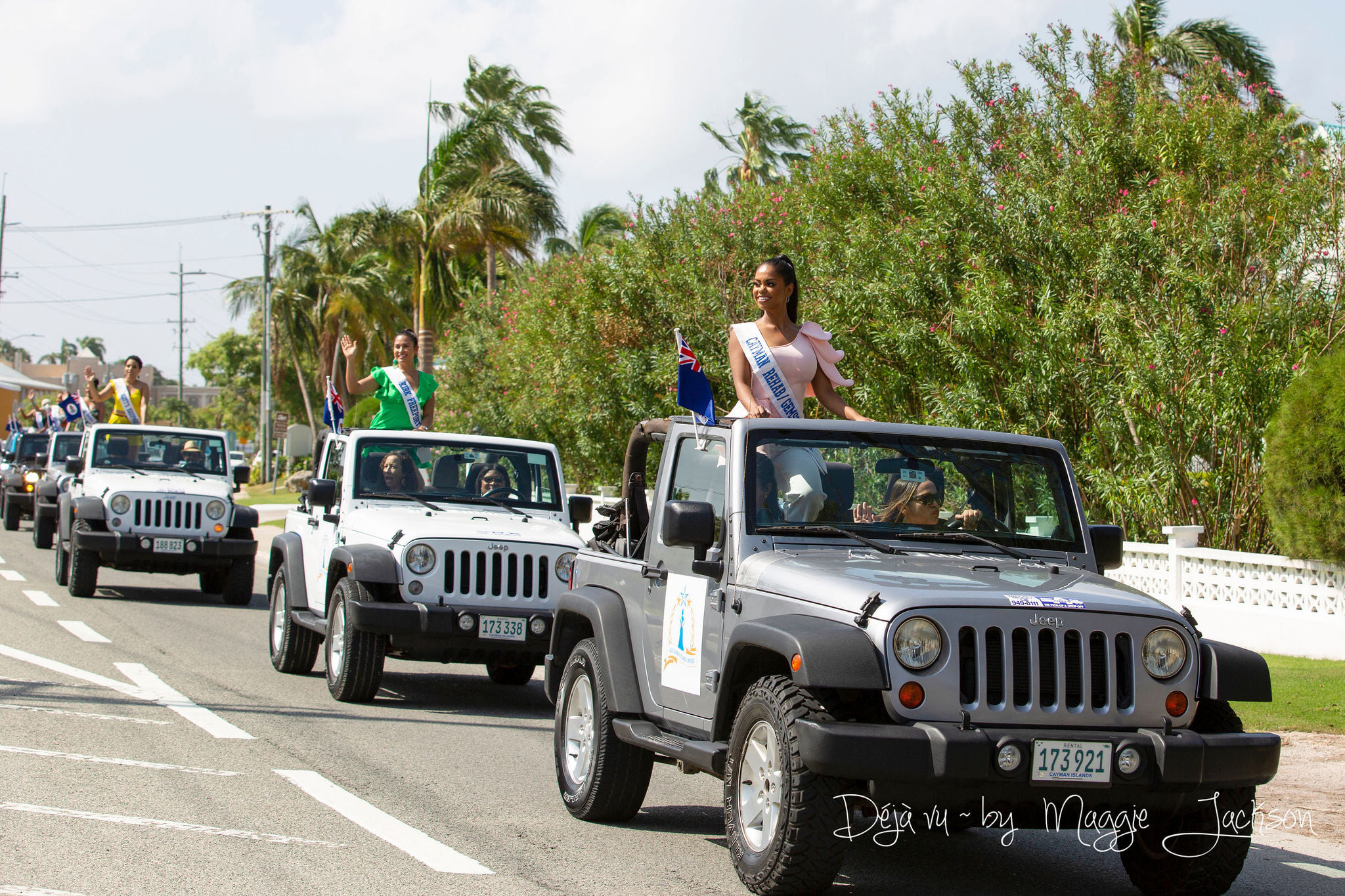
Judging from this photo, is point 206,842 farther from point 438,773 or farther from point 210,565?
point 210,565

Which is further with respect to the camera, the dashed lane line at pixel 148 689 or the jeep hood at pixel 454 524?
the jeep hood at pixel 454 524

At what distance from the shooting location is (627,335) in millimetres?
20812

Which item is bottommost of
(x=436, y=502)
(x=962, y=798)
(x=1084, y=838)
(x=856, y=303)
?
(x=1084, y=838)

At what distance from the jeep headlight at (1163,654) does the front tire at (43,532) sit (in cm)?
2112

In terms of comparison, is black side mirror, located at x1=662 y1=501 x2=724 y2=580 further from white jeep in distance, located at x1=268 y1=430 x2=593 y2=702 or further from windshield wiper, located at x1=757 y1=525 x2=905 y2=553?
white jeep in distance, located at x1=268 y1=430 x2=593 y2=702

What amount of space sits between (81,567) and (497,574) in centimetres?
820

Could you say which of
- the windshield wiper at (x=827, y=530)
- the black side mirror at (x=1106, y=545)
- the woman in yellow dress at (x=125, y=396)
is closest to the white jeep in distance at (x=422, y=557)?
the windshield wiper at (x=827, y=530)

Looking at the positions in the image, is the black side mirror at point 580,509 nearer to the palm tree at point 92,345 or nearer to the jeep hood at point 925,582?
the jeep hood at point 925,582

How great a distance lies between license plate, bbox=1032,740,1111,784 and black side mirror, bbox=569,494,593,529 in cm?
578

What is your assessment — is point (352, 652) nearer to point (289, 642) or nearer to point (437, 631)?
point (437, 631)

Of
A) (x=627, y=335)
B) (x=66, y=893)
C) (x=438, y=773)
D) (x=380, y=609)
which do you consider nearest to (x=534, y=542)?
(x=380, y=609)

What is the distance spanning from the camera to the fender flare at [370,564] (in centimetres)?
927

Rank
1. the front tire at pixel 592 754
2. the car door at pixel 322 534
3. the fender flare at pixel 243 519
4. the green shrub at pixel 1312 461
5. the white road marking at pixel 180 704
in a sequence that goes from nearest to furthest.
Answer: the front tire at pixel 592 754 < the white road marking at pixel 180 704 < the car door at pixel 322 534 < the green shrub at pixel 1312 461 < the fender flare at pixel 243 519

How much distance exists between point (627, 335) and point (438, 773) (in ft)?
44.9
